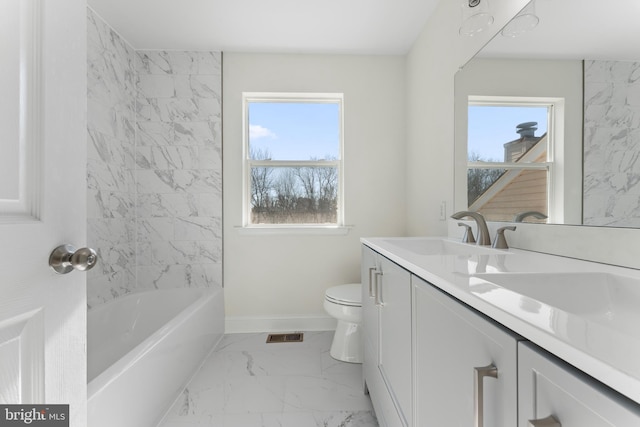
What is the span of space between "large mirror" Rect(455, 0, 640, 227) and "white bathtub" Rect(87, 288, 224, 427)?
176 centimetres

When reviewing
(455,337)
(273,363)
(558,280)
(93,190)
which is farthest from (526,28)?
(93,190)

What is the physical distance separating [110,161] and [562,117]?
2.66m

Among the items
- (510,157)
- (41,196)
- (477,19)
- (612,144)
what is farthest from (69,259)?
(477,19)

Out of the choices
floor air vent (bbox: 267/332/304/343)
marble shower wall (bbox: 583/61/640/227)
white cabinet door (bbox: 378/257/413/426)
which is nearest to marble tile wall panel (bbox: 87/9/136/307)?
floor air vent (bbox: 267/332/304/343)

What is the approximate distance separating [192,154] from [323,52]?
1.40 meters

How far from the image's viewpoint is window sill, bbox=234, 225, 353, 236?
2.50 meters

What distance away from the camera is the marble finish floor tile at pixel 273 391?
57.4 inches

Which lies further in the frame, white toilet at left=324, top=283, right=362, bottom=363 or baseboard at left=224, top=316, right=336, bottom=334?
baseboard at left=224, top=316, right=336, bottom=334

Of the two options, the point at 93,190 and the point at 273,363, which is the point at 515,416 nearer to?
the point at 273,363

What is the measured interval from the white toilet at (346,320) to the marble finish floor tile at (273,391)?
0.07 metres

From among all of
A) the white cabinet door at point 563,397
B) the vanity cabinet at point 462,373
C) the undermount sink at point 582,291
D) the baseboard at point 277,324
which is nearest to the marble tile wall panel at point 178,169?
the baseboard at point 277,324

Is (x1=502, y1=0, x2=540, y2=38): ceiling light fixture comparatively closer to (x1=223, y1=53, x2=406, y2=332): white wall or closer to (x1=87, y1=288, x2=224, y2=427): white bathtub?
(x1=223, y1=53, x2=406, y2=332): white wall

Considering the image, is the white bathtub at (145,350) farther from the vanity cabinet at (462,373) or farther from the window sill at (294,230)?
the vanity cabinet at (462,373)

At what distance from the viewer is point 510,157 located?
1284 mm
